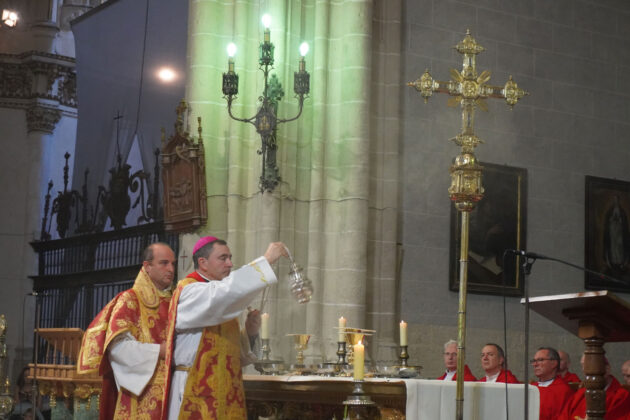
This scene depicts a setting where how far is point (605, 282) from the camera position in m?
11.2

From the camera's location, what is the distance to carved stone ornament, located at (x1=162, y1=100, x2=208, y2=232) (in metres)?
9.47

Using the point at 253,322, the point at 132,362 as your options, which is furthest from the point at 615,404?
the point at 132,362

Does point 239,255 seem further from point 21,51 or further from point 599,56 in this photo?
point 21,51

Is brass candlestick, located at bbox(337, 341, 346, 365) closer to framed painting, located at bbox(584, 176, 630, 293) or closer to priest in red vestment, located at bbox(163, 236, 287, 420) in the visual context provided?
priest in red vestment, located at bbox(163, 236, 287, 420)

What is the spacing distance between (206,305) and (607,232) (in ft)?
22.5

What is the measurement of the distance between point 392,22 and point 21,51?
7028mm

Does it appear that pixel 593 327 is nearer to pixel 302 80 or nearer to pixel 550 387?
pixel 550 387

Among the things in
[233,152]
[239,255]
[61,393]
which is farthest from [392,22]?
[61,393]

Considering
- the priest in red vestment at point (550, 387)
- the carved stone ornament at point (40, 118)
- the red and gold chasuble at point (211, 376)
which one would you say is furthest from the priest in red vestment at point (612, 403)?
the carved stone ornament at point (40, 118)

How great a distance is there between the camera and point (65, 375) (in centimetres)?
865

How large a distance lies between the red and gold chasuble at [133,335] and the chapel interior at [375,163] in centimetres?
251

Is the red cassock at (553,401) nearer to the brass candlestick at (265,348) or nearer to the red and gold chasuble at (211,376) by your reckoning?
the brass candlestick at (265,348)

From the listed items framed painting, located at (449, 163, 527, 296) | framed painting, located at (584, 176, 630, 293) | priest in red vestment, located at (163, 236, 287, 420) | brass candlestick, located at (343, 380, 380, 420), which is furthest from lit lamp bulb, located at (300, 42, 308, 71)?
framed painting, located at (584, 176, 630, 293)

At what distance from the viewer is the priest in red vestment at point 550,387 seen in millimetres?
7773
